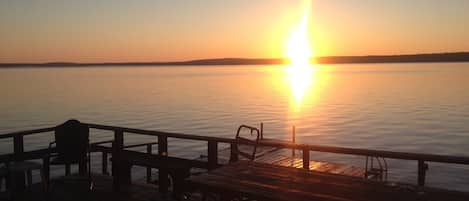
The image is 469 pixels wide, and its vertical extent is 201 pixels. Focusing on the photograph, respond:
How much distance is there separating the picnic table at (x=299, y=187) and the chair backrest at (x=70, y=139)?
3.40m

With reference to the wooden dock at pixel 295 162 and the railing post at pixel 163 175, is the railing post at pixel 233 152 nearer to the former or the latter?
the railing post at pixel 163 175

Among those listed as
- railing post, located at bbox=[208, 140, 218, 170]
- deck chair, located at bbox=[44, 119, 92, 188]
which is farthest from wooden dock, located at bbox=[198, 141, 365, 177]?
deck chair, located at bbox=[44, 119, 92, 188]

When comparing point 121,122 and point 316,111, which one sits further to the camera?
point 316,111

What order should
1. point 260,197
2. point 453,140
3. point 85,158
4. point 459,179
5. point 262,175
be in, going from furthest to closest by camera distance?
point 453,140, point 459,179, point 85,158, point 262,175, point 260,197

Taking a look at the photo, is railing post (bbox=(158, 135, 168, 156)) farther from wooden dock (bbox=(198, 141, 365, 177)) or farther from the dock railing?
wooden dock (bbox=(198, 141, 365, 177))

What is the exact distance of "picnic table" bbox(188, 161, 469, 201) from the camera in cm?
405

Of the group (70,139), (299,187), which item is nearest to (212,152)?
(70,139)

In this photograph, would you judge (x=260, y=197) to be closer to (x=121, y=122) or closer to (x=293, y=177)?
(x=293, y=177)

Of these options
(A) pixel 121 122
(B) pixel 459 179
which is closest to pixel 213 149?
(B) pixel 459 179

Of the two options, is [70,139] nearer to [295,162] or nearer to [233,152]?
[233,152]

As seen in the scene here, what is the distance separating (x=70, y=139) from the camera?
24.5 feet

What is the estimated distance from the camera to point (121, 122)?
34781 millimetres

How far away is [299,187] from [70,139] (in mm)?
4540

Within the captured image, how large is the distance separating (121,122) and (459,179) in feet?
80.0
